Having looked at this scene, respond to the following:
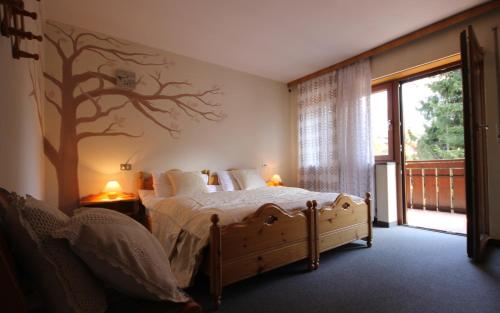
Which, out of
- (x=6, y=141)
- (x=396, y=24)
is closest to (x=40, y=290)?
(x=6, y=141)

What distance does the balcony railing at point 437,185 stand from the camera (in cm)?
440

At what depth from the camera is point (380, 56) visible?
12.0 feet

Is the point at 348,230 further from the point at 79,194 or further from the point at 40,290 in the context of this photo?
the point at 79,194

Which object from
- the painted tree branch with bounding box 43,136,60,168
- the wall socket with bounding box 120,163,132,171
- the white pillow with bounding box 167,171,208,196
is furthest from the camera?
the wall socket with bounding box 120,163,132,171

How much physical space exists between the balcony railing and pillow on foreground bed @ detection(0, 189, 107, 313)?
490 centimetres

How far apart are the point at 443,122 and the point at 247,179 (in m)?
3.78

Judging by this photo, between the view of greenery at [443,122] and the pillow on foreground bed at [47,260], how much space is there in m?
5.12

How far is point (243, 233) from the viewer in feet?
5.91

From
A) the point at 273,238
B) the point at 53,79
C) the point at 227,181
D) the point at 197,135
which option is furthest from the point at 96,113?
the point at 273,238

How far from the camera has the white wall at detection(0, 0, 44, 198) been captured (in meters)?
1.16

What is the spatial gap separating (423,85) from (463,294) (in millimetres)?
3499

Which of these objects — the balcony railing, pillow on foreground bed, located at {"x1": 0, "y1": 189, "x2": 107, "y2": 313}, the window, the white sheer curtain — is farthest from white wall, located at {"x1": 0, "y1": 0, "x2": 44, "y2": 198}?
the balcony railing

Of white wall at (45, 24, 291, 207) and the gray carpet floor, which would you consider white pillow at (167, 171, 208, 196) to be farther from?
the gray carpet floor

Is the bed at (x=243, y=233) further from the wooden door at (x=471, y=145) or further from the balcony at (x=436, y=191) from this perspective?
the balcony at (x=436, y=191)
